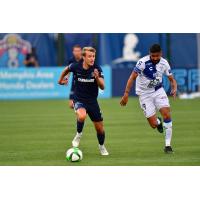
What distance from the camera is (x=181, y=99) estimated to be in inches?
1341

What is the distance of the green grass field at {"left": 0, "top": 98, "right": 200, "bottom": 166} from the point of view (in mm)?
13984

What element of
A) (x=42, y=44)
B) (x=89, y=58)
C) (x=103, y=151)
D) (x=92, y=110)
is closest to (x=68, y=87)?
(x=42, y=44)

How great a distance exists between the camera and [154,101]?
15.8 m

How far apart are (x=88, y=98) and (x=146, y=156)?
1.62 m

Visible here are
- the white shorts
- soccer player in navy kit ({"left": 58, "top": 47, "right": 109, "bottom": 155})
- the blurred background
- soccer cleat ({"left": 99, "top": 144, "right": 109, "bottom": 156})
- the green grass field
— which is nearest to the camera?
the green grass field

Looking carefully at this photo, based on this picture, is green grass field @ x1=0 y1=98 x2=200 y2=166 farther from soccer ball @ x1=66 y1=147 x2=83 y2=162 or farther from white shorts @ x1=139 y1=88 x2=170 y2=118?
white shorts @ x1=139 y1=88 x2=170 y2=118

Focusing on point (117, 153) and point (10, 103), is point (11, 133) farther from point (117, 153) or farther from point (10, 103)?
point (10, 103)

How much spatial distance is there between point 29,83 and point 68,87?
188 centimetres

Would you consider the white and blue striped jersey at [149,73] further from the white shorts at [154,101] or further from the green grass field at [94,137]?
the green grass field at [94,137]

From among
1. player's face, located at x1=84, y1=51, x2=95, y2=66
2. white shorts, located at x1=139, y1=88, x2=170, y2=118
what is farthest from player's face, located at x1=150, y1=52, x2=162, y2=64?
player's face, located at x1=84, y1=51, x2=95, y2=66

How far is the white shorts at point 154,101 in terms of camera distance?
15578 millimetres

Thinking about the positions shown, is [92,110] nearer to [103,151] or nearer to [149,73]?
[103,151]

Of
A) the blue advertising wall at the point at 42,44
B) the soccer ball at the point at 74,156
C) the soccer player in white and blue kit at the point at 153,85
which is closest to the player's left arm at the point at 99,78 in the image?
the soccer player in white and blue kit at the point at 153,85

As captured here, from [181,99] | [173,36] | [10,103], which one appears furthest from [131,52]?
[10,103]
